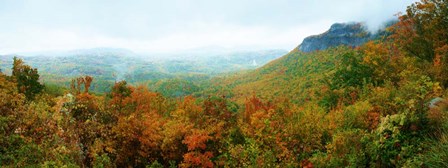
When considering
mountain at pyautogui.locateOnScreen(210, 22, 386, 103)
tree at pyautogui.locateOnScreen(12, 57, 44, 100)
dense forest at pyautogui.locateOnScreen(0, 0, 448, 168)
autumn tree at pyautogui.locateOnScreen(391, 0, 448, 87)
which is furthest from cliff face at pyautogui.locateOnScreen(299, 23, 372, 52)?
tree at pyautogui.locateOnScreen(12, 57, 44, 100)

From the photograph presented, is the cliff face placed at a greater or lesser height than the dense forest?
greater

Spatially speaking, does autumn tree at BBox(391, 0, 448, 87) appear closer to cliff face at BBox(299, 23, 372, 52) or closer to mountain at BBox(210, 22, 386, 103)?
mountain at BBox(210, 22, 386, 103)

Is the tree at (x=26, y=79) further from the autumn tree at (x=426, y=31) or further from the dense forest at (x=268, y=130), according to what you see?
the autumn tree at (x=426, y=31)

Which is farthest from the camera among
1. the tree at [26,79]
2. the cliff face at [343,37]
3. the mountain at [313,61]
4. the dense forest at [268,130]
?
the cliff face at [343,37]

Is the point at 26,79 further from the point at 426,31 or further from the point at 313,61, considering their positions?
the point at 313,61

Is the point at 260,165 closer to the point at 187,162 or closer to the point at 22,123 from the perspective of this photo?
the point at 187,162

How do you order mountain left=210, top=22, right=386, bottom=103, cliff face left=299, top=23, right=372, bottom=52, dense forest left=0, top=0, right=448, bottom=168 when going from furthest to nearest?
cliff face left=299, top=23, right=372, bottom=52
mountain left=210, top=22, right=386, bottom=103
dense forest left=0, top=0, right=448, bottom=168

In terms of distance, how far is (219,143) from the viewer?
25672 mm

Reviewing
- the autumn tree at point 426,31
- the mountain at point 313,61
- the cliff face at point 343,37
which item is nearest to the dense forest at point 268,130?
the autumn tree at point 426,31

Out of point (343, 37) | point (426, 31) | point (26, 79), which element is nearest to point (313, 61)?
point (343, 37)


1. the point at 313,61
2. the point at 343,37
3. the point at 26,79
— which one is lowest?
the point at 313,61

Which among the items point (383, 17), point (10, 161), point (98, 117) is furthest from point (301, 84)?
point (10, 161)

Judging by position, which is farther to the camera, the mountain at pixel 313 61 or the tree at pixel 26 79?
the mountain at pixel 313 61

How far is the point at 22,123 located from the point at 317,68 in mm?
132580
